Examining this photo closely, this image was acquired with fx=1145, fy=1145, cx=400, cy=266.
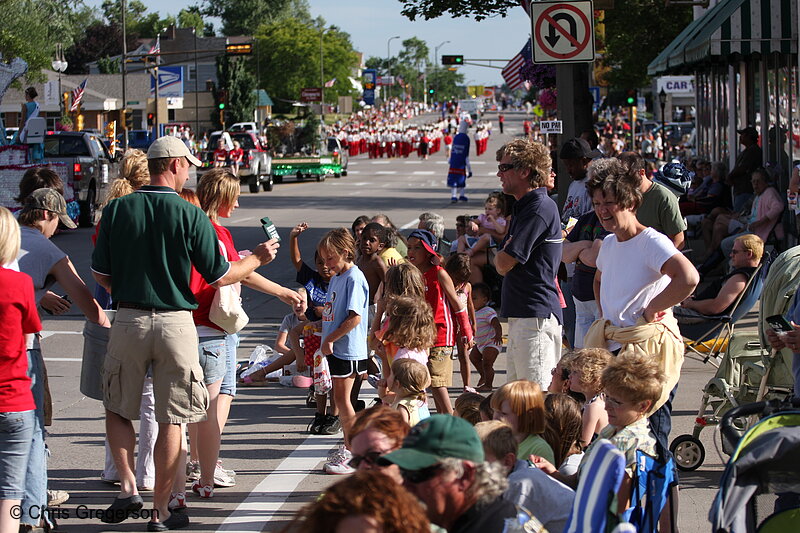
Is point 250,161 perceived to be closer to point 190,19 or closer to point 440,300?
point 440,300

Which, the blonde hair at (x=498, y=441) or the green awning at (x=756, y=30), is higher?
the green awning at (x=756, y=30)

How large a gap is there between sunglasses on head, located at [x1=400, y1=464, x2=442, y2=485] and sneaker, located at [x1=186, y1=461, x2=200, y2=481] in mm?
4051

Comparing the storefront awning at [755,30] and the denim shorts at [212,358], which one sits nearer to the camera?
the denim shorts at [212,358]

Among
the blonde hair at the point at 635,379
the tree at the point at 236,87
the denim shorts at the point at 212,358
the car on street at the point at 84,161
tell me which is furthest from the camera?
the tree at the point at 236,87

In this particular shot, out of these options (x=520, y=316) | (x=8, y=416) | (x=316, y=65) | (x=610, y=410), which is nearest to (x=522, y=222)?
(x=520, y=316)

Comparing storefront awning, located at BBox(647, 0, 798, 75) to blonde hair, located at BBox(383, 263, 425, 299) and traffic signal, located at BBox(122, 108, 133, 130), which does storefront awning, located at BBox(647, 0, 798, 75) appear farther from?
traffic signal, located at BBox(122, 108, 133, 130)

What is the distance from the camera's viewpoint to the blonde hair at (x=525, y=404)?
214 inches

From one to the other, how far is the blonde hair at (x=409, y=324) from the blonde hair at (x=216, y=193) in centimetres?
129

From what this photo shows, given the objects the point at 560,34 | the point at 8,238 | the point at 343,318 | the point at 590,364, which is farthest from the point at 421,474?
the point at 560,34

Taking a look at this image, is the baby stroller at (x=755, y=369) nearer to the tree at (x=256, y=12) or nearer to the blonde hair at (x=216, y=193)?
the blonde hair at (x=216, y=193)

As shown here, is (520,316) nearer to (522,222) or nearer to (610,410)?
(522,222)

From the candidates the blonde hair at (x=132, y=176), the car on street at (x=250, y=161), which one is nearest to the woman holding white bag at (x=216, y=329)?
the blonde hair at (x=132, y=176)

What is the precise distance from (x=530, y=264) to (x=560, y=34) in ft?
18.0

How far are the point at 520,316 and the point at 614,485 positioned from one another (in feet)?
9.70
